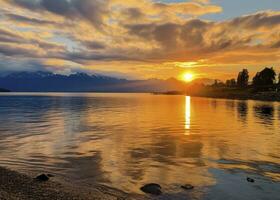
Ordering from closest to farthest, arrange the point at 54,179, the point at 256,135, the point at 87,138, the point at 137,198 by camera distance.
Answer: the point at 137,198, the point at 54,179, the point at 87,138, the point at 256,135

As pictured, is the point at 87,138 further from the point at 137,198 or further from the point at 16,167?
the point at 137,198

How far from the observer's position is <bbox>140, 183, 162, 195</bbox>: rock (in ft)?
80.4

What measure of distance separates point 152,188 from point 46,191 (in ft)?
26.8

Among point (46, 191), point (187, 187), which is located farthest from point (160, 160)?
point (46, 191)

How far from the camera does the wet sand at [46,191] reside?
21.2m

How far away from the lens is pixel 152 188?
81.9 ft

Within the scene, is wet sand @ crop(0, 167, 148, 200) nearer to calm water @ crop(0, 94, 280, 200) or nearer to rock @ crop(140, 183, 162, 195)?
rock @ crop(140, 183, 162, 195)

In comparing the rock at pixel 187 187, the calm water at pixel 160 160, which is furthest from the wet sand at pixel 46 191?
the rock at pixel 187 187

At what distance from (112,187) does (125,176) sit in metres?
3.46

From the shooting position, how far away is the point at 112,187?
26141mm

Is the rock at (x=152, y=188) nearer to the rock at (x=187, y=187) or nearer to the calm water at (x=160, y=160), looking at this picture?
the calm water at (x=160, y=160)

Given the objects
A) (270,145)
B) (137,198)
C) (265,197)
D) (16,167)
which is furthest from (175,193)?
(270,145)

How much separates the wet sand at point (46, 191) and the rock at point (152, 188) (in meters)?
1.16

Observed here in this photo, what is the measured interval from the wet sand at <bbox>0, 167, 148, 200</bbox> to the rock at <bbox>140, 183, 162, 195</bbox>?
45.5 inches
